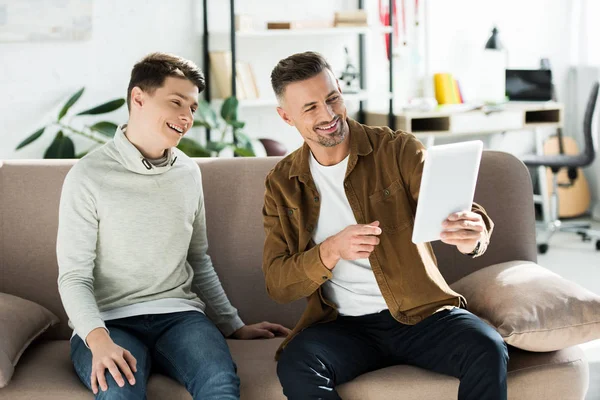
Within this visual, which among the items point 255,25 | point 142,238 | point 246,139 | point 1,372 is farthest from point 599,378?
point 255,25

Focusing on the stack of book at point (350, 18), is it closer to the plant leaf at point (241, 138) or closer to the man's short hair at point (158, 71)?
the plant leaf at point (241, 138)

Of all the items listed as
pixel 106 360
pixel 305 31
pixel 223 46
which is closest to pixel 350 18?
pixel 305 31

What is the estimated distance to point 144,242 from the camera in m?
2.12

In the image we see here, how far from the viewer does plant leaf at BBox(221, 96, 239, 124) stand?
4.67m

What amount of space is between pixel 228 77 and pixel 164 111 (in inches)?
110

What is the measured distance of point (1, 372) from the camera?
6.24 feet

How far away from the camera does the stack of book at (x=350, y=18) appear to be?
5.11 metres

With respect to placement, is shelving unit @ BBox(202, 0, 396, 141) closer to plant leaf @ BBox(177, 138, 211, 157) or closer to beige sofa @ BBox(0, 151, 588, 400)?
plant leaf @ BBox(177, 138, 211, 157)

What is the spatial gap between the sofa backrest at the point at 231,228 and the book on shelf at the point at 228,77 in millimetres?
2475

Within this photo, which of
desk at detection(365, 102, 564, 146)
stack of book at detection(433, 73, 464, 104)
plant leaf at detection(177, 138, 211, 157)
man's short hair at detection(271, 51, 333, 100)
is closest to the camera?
man's short hair at detection(271, 51, 333, 100)

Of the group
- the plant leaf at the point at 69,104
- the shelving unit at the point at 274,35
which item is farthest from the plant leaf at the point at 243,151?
the plant leaf at the point at 69,104

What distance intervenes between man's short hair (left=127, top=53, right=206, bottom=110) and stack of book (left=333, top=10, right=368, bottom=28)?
3.03 metres

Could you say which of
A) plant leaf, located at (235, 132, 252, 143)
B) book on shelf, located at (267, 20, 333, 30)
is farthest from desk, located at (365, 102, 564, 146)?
plant leaf, located at (235, 132, 252, 143)

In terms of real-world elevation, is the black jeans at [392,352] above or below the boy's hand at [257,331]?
above
